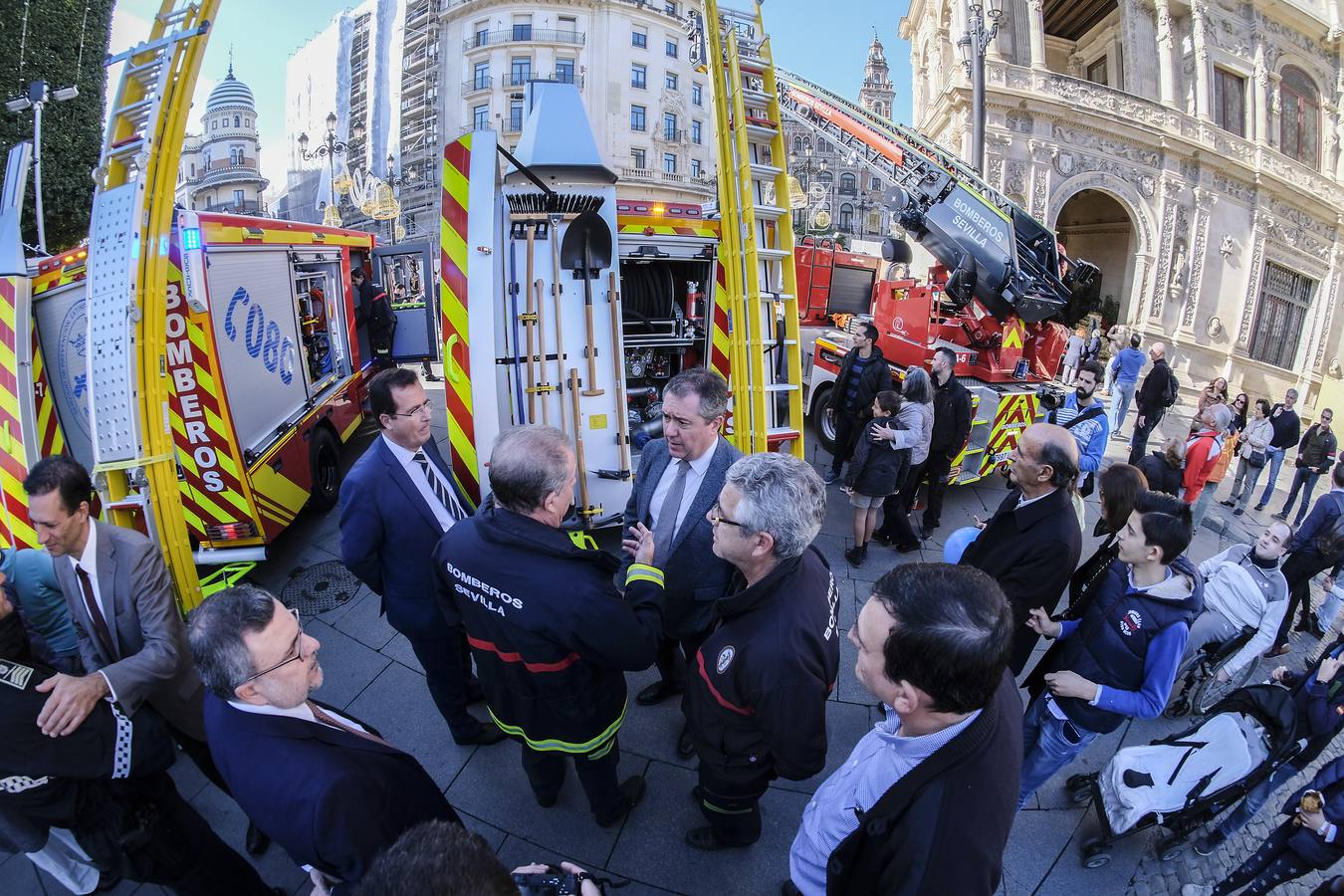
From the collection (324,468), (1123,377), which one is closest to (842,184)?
(1123,377)

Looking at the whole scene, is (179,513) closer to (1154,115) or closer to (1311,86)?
(1154,115)

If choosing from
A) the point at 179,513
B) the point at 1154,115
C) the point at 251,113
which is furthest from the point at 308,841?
the point at 251,113

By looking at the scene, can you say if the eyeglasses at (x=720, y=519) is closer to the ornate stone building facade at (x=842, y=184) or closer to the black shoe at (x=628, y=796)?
the black shoe at (x=628, y=796)

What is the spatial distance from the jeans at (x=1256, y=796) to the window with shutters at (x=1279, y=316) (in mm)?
24060

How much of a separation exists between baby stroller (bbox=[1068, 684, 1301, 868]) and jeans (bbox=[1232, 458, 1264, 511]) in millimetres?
6339

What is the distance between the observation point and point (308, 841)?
1.39 m

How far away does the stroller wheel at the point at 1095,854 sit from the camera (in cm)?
252

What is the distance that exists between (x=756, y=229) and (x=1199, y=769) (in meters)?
3.71

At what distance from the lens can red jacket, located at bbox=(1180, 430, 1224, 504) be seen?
17.6 feet

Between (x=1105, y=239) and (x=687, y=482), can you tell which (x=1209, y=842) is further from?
(x=1105, y=239)

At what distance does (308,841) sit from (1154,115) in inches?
1005

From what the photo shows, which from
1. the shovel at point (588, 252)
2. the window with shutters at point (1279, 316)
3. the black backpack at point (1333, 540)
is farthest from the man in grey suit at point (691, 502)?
the window with shutters at point (1279, 316)

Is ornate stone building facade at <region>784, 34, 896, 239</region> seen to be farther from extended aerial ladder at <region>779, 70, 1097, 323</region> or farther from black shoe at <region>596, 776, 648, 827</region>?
black shoe at <region>596, 776, 648, 827</region>

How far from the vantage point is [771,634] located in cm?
189
